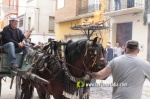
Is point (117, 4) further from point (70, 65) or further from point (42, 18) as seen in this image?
point (70, 65)

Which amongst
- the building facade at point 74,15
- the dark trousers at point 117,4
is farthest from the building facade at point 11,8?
the dark trousers at point 117,4

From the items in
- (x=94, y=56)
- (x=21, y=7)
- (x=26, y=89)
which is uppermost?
(x=21, y=7)

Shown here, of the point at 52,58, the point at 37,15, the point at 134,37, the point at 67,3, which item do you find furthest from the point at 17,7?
the point at 52,58


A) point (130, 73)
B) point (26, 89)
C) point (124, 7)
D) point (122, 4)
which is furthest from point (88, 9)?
point (130, 73)

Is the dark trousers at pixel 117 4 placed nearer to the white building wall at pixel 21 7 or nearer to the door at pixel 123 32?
the door at pixel 123 32

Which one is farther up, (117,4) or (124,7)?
(117,4)

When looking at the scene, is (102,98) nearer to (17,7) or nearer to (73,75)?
(73,75)

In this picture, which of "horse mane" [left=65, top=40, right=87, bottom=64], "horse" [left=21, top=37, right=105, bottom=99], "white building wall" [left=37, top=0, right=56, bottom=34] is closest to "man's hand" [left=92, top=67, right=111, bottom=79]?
"horse" [left=21, top=37, right=105, bottom=99]

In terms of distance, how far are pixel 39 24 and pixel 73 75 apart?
88.2 feet

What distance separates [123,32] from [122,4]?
192 centimetres

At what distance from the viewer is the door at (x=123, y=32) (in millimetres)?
17672

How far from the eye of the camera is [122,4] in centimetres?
1784

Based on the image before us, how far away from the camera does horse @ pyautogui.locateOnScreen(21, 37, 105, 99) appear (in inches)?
163

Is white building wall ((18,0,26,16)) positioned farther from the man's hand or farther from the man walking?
the man walking
